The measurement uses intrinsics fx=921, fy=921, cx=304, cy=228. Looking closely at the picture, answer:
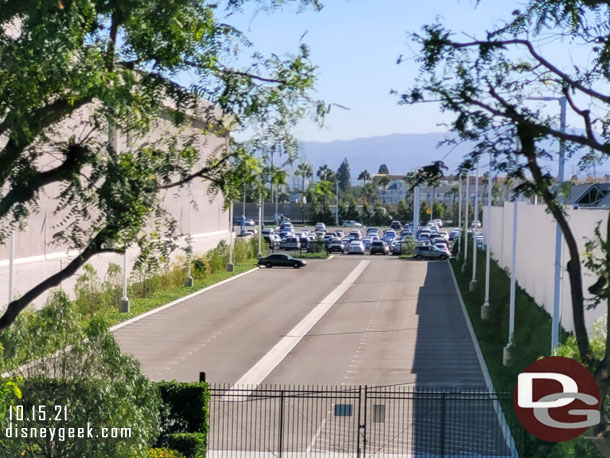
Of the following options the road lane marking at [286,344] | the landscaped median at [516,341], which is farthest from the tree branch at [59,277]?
the road lane marking at [286,344]

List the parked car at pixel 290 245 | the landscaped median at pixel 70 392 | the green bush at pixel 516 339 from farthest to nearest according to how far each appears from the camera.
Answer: the parked car at pixel 290 245 < the green bush at pixel 516 339 < the landscaped median at pixel 70 392

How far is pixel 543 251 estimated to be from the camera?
3045 cm

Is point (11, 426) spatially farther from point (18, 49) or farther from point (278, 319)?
point (278, 319)

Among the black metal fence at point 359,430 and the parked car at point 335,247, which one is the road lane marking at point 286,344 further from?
the parked car at point 335,247

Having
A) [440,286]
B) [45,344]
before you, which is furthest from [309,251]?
[45,344]

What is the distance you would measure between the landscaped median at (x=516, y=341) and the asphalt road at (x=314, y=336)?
0.77m

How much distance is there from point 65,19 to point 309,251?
2789 inches

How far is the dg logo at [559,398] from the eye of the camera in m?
8.62

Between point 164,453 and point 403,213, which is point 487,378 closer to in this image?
point 164,453

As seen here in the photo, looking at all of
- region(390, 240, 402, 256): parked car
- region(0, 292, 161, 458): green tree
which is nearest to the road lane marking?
region(0, 292, 161, 458): green tree

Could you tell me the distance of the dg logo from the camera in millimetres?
8617

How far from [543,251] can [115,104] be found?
79.9ft

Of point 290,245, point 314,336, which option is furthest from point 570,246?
point 290,245

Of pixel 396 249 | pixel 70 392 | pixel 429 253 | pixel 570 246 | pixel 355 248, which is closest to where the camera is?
pixel 570 246
